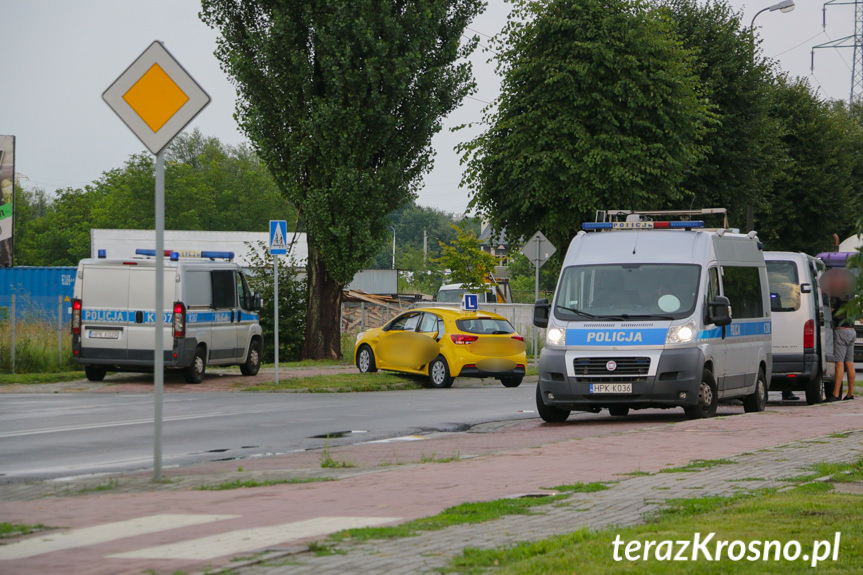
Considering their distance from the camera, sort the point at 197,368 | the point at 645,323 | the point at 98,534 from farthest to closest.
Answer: the point at 197,368, the point at 645,323, the point at 98,534

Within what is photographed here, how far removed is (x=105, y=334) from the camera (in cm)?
2252

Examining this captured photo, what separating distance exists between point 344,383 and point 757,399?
8.57 metres

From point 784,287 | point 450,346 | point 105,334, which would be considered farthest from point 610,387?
point 105,334

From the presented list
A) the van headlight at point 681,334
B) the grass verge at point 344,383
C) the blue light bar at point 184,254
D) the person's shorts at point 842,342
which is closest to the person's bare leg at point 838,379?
the person's shorts at point 842,342

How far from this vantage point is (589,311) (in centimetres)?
1616

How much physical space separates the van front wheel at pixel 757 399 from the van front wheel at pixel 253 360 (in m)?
10.9

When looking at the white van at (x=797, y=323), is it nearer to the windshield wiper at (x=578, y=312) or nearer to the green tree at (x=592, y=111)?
the windshield wiper at (x=578, y=312)

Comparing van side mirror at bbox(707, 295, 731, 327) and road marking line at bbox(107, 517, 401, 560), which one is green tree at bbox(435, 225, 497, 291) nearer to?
van side mirror at bbox(707, 295, 731, 327)

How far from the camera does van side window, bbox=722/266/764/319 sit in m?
17.2

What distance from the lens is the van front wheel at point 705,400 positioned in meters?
15.9

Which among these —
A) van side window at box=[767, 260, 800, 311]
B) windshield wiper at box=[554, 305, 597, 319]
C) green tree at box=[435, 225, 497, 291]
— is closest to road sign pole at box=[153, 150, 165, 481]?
windshield wiper at box=[554, 305, 597, 319]

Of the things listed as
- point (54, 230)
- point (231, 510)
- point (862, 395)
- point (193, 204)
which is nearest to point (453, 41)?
point (862, 395)

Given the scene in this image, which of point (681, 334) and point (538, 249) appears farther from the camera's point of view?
point (538, 249)

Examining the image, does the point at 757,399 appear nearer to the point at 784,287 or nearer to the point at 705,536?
the point at 784,287
